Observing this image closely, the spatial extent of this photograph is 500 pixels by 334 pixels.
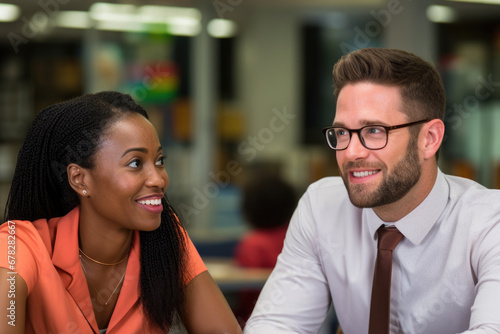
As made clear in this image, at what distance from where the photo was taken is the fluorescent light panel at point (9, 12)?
6.12 meters

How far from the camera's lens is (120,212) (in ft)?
5.69

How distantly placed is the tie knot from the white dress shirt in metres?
0.02

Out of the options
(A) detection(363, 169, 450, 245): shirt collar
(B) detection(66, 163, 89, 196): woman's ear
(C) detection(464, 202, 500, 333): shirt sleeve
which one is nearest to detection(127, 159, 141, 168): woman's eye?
(B) detection(66, 163, 89, 196): woman's ear

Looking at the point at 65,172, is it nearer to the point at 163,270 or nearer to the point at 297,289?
the point at 163,270

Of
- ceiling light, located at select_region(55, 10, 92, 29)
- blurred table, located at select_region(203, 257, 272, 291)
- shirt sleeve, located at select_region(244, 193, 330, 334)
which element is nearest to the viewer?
shirt sleeve, located at select_region(244, 193, 330, 334)

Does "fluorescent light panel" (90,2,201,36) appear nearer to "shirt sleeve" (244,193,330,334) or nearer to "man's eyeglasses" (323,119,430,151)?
"shirt sleeve" (244,193,330,334)

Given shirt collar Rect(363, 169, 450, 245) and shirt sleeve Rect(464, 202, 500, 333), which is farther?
shirt collar Rect(363, 169, 450, 245)

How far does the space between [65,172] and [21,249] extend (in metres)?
0.27

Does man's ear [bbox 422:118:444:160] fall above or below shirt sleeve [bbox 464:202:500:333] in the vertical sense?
above

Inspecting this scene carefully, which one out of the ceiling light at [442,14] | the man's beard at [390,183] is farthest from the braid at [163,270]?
the ceiling light at [442,14]

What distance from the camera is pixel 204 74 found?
637 cm

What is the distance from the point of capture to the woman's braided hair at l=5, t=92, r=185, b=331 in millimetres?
1744

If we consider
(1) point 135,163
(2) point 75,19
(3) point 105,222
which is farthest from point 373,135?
(2) point 75,19

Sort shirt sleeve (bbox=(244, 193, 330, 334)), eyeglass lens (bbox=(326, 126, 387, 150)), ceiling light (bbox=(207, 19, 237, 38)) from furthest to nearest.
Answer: ceiling light (bbox=(207, 19, 237, 38))
shirt sleeve (bbox=(244, 193, 330, 334))
eyeglass lens (bbox=(326, 126, 387, 150))
